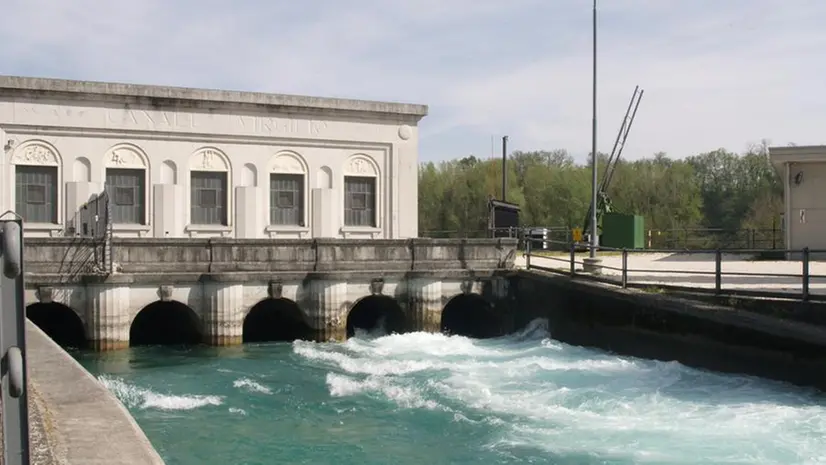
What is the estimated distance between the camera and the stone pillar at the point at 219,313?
2216cm

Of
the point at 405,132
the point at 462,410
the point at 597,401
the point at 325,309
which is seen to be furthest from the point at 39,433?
the point at 405,132

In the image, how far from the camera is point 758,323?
573 inches

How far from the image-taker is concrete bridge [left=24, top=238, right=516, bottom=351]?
69.5 ft

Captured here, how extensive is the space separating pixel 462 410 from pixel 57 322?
1578 cm

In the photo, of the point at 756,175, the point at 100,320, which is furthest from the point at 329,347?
the point at 756,175

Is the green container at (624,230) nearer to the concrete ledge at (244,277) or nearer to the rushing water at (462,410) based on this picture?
the concrete ledge at (244,277)

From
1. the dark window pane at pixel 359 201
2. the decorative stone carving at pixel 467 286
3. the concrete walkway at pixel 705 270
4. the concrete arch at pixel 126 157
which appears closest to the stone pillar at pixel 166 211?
the concrete arch at pixel 126 157

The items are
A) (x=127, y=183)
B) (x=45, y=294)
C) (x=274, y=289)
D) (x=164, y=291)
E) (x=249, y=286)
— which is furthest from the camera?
(x=127, y=183)

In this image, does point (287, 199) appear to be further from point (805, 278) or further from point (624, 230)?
point (805, 278)

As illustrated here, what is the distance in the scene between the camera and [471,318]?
26.9 meters

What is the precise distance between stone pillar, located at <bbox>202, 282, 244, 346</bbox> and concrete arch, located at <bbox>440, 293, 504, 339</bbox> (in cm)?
652

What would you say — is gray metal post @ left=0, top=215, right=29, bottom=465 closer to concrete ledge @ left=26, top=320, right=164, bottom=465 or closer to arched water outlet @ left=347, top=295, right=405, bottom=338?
concrete ledge @ left=26, top=320, right=164, bottom=465

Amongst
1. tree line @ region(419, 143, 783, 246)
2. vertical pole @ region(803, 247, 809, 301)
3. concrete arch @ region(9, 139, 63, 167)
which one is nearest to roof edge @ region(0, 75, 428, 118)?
concrete arch @ region(9, 139, 63, 167)

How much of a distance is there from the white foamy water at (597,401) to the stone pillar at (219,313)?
2695mm
